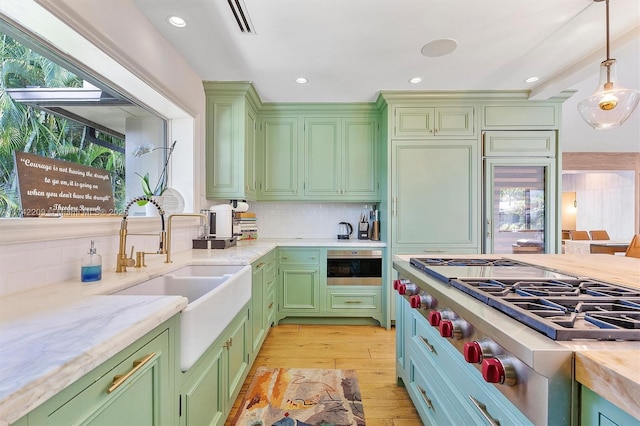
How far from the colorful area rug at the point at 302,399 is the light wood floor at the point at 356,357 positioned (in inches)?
2.5

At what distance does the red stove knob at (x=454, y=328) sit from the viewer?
3.08 feet

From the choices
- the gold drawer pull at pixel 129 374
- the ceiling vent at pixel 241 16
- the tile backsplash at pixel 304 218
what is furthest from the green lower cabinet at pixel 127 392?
the tile backsplash at pixel 304 218

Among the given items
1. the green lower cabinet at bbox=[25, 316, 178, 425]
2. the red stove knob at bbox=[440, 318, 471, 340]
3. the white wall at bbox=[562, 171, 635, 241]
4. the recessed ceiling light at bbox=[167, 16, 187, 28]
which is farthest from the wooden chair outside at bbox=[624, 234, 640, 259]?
the white wall at bbox=[562, 171, 635, 241]

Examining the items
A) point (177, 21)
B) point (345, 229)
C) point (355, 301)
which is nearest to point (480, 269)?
point (355, 301)

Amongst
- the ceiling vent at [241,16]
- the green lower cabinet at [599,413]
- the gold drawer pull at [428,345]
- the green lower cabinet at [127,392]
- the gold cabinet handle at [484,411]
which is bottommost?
the gold drawer pull at [428,345]

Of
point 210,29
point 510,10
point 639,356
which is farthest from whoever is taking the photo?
point 210,29

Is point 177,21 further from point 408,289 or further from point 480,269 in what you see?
point 480,269

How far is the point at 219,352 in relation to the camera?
4.65 ft

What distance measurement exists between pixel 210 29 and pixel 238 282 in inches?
68.8

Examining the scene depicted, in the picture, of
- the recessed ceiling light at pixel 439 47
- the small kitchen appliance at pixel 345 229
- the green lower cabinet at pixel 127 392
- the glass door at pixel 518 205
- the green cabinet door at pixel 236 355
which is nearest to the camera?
the green lower cabinet at pixel 127 392

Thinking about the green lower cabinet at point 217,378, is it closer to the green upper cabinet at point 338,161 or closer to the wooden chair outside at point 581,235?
the green upper cabinet at point 338,161

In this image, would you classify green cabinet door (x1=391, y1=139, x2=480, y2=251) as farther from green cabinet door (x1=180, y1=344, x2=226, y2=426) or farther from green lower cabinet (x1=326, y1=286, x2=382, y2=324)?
green cabinet door (x1=180, y1=344, x2=226, y2=426)

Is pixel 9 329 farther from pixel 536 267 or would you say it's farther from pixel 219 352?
pixel 536 267

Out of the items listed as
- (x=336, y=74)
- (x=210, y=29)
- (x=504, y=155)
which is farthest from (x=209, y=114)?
(x=504, y=155)
